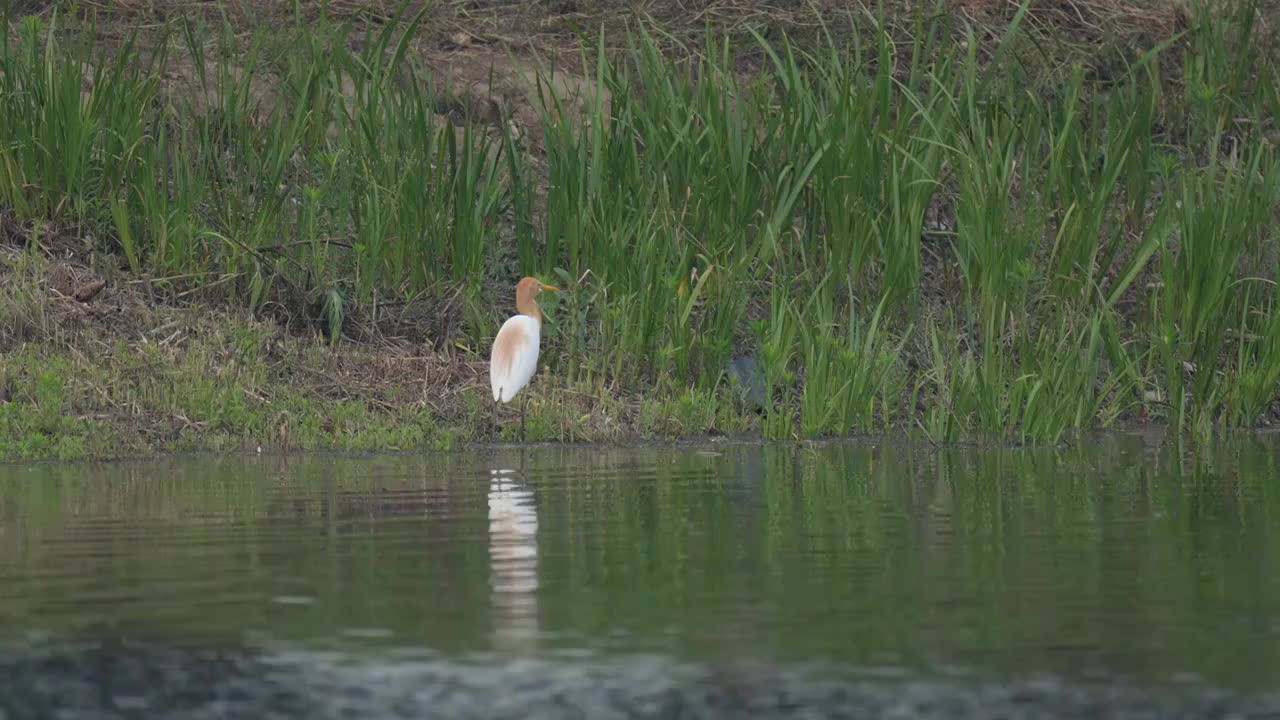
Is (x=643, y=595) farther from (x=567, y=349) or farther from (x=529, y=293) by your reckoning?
(x=567, y=349)

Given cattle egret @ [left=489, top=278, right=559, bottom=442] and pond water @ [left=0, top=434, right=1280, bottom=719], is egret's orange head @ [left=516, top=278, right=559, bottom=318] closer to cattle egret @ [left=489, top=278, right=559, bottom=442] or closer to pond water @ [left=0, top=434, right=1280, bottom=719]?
cattle egret @ [left=489, top=278, right=559, bottom=442]

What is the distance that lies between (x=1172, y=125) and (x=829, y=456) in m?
7.07

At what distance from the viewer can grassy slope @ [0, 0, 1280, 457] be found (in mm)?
11414

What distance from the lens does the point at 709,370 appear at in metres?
12.5

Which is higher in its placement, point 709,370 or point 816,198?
point 816,198

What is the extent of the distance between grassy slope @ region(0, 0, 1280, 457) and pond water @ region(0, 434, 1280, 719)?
173cm

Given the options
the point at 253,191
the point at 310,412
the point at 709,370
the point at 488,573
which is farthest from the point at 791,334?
the point at 488,573

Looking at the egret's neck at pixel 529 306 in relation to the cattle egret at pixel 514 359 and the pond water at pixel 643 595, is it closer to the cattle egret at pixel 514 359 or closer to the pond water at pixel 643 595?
the cattle egret at pixel 514 359

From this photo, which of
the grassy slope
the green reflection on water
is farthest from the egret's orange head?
the green reflection on water

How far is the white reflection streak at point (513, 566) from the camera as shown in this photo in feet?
17.8

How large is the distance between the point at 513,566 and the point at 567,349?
6.35 m

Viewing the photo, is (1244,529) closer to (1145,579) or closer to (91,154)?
(1145,579)

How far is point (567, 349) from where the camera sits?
508 inches

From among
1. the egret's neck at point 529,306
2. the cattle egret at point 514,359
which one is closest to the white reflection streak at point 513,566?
the cattle egret at point 514,359
